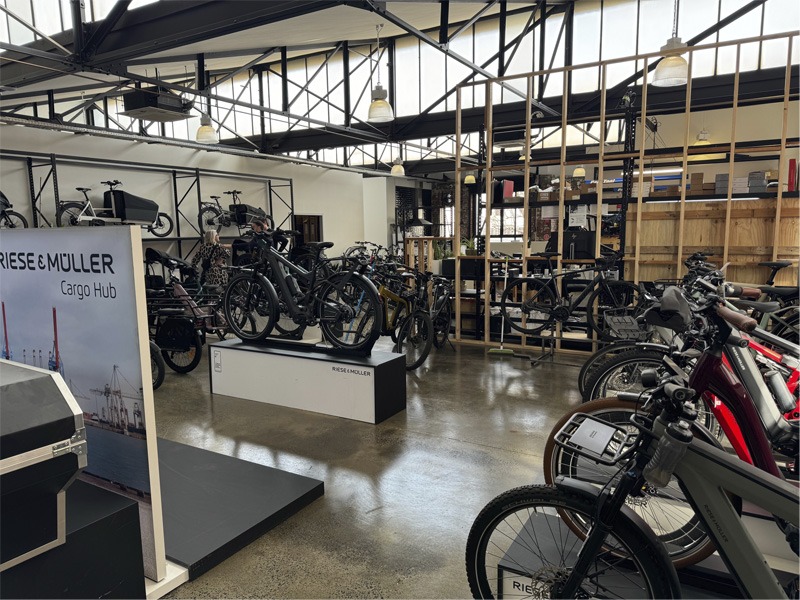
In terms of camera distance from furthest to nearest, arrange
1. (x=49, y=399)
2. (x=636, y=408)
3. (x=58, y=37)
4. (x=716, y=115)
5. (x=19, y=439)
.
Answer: (x=716, y=115) → (x=58, y=37) → (x=636, y=408) → (x=49, y=399) → (x=19, y=439)

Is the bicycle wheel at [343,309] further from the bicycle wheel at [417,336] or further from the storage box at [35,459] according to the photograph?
the storage box at [35,459]

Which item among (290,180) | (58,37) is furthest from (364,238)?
(58,37)

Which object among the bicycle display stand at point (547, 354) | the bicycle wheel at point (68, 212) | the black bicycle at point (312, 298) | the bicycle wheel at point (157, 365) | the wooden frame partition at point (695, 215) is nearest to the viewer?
the black bicycle at point (312, 298)

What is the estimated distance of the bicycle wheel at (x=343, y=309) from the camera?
14.8 feet

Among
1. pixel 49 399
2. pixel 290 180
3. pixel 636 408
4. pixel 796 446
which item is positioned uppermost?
pixel 290 180

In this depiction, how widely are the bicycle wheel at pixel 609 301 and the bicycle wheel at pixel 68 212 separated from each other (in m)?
7.89

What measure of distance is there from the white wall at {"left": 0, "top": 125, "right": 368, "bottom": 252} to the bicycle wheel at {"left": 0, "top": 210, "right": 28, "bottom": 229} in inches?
12.5

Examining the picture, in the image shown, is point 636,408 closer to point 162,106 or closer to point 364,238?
point 162,106

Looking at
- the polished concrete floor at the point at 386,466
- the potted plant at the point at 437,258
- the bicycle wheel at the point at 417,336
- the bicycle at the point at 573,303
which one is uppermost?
the potted plant at the point at 437,258

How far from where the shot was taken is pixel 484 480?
3.06 m

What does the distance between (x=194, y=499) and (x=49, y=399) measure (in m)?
1.42

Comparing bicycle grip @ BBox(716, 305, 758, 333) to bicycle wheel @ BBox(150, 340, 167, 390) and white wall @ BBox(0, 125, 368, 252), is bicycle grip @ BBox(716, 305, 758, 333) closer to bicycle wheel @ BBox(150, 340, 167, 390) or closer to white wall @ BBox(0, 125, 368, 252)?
bicycle wheel @ BBox(150, 340, 167, 390)

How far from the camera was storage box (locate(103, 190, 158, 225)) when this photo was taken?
8289 millimetres

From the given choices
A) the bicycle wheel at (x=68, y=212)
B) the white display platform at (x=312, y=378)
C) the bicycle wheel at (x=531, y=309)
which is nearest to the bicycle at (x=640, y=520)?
the white display platform at (x=312, y=378)
